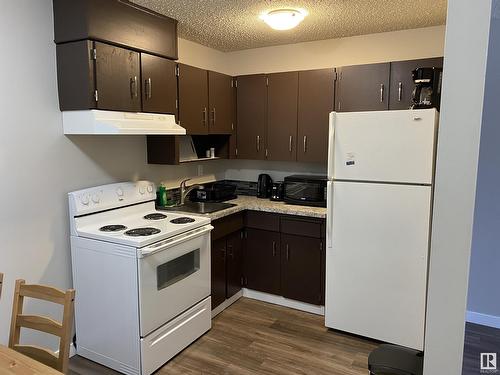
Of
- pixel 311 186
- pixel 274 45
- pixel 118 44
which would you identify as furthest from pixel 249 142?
pixel 118 44

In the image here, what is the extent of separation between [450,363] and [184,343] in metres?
1.94

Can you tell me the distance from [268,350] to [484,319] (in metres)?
1.81

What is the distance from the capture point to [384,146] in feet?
8.50

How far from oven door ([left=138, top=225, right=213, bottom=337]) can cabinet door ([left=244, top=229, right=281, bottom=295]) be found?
0.66m

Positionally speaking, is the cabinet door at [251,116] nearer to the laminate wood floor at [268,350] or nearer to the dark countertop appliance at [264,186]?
the dark countertop appliance at [264,186]

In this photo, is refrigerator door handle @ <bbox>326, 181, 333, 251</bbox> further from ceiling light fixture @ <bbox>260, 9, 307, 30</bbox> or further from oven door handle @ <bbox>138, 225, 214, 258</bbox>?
ceiling light fixture @ <bbox>260, 9, 307, 30</bbox>

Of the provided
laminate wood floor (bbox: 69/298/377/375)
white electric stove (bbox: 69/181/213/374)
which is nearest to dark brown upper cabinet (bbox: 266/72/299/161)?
white electric stove (bbox: 69/181/213/374)

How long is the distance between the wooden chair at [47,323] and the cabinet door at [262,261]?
2.12 meters

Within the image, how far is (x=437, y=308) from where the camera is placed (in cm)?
128

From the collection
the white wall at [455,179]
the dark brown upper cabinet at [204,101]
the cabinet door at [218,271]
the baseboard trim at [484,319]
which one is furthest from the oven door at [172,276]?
the baseboard trim at [484,319]

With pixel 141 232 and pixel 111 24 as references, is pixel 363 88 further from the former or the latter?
pixel 141 232

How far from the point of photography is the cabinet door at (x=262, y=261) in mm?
3389

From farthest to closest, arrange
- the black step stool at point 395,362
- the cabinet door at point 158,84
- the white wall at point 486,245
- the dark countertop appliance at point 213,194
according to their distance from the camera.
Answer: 1. the dark countertop appliance at point 213,194
2. the cabinet door at point 158,84
3. the white wall at point 486,245
4. the black step stool at point 395,362

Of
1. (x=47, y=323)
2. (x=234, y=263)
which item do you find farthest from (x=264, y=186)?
(x=47, y=323)
